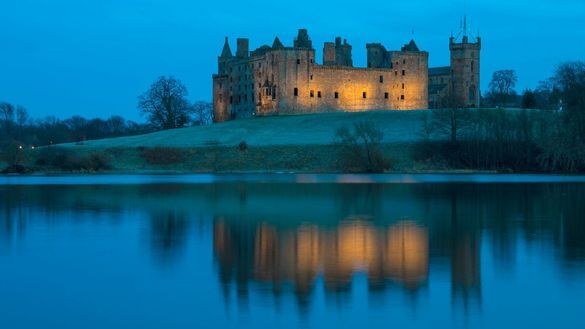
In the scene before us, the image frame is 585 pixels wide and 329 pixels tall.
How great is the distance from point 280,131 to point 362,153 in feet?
58.5

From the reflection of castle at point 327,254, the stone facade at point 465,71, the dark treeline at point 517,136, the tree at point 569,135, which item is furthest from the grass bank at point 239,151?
the reflection of castle at point 327,254

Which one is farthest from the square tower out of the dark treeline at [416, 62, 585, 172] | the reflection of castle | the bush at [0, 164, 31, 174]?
the reflection of castle

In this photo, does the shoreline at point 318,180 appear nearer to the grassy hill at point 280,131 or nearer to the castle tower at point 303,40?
the grassy hill at point 280,131

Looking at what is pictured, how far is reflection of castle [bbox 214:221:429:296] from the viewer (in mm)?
15164

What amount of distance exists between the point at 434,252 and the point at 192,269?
200 inches

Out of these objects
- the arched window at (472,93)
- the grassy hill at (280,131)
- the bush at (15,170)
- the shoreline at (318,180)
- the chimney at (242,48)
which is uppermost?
the chimney at (242,48)

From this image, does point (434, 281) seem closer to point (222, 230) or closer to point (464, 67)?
point (222, 230)

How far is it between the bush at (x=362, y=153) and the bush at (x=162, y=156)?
13.2m

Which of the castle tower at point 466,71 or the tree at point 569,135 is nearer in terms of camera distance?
the tree at point 569,135

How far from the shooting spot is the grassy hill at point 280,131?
77.8m

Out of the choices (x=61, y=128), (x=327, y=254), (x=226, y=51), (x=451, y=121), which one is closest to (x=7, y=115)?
(x=61, y=128)

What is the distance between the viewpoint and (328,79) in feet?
317

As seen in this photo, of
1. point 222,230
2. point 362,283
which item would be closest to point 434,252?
point 362,283

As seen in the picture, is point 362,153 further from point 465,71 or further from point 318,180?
point 465,71
